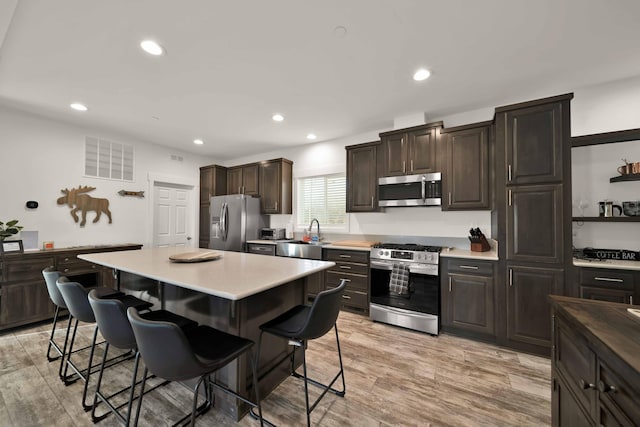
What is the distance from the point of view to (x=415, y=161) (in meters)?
3.33

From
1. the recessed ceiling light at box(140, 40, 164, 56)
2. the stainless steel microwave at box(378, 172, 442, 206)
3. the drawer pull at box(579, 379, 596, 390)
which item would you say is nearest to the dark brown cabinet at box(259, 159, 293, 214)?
A: the stainless steel microwave at box(378, 172, 442, 206)

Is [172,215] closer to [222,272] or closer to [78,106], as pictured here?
[78,106]

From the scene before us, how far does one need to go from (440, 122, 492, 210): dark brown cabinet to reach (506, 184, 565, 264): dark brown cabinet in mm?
389

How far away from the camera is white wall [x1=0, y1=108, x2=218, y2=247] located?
3.27 metres

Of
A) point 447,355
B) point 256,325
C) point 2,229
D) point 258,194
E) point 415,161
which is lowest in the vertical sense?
point 447,355

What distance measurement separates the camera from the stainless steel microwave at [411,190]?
10.5 feet

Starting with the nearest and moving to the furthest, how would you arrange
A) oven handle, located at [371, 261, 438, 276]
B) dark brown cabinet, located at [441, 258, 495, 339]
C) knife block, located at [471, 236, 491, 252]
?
dark brown cabinet, located at [441, 258, 495, 339], oven handle, located at [371, 261, 438, 276], knife block, located at [471, 236, 491, 252]

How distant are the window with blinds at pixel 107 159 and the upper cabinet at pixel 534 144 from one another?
5598 mm

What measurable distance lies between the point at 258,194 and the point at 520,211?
13.4ft

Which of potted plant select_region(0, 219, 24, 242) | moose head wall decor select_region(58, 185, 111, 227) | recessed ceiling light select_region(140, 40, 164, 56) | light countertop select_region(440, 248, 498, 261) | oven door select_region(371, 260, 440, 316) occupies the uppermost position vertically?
recessed ceiling light select_region(140, 40, 164, 56)

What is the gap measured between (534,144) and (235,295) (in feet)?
9.94

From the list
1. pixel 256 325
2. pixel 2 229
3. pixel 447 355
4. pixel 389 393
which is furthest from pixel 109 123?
pixel 447 355

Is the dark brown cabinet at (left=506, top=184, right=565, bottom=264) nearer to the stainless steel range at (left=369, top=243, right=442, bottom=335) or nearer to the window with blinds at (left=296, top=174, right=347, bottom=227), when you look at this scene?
the stainless steel range at (left=369, top=243, right=442, bottom=335)

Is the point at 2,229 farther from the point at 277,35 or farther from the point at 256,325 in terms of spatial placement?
the point at 277,35
